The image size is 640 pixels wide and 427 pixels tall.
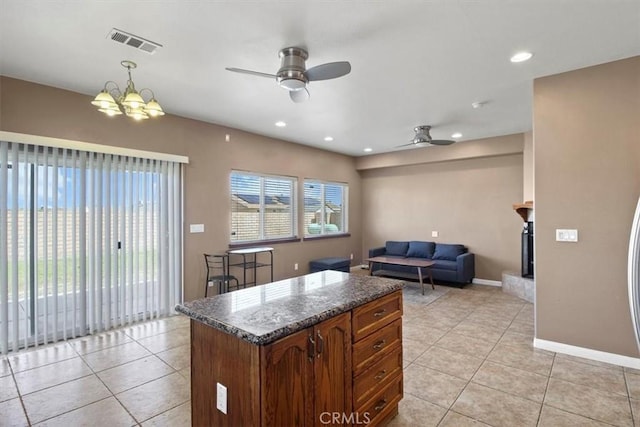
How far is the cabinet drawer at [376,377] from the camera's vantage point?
1834mm

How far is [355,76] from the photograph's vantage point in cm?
321

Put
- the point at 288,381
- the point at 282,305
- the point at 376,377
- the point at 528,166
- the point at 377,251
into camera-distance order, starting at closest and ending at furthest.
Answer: the point at 288,381
the point at 282,305
the point at 376,377
the point at 528,166
the point at 377,251

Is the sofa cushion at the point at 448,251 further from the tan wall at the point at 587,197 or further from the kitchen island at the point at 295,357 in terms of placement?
the kitchen island at the point at 295,357

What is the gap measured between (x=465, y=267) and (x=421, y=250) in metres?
1.05

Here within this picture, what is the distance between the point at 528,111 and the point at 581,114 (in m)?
1.46

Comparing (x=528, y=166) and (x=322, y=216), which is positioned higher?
(x=528, y=166)

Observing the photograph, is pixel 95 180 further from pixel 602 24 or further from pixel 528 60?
pixel 602 24

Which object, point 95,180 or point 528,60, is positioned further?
point 95,180

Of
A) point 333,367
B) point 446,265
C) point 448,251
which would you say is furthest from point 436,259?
point 333,367

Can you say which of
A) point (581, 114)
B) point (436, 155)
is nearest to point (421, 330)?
point (581, 114)

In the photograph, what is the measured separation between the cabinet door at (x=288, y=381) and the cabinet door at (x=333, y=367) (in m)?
0.05

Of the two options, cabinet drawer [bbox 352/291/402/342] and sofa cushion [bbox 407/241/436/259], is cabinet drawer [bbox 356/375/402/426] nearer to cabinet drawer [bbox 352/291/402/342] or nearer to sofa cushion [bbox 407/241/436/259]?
cabinet drawer [bbox 352/291/402/342]

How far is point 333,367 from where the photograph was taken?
5.49 feet

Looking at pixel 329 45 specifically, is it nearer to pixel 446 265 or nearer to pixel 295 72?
pixel 295 72
